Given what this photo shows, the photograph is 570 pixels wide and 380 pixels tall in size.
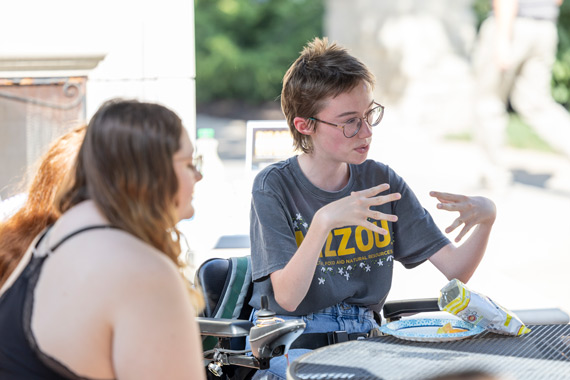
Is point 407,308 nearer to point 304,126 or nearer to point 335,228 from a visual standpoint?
point 335,228

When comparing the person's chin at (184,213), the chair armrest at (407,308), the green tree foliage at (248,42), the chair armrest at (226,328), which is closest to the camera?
the person's chin at (184,213)

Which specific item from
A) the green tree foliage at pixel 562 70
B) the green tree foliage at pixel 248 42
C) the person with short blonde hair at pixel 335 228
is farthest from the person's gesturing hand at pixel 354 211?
the green tree foliage at pixel 248 42

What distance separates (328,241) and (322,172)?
0.74 ft

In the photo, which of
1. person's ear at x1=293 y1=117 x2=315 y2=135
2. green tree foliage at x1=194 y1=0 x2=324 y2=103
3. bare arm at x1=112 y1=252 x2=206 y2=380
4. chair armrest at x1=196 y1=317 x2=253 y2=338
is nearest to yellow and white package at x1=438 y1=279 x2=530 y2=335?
chair armrest at x1=196 y1=317 x2=253 y2=338

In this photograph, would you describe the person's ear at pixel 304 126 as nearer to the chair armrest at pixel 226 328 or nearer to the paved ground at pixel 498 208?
the chair armrest at pixel 226 328

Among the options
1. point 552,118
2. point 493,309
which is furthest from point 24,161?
point 552,118

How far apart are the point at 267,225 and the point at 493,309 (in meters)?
0.69

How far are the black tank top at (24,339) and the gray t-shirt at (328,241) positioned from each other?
3.03 ft

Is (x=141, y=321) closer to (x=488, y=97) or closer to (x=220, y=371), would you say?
(x=220, y=371)

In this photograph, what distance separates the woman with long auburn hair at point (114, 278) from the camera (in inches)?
53.8

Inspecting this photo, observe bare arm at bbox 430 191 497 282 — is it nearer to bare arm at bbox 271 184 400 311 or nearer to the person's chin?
bare arm at bbox 271 184 400 311

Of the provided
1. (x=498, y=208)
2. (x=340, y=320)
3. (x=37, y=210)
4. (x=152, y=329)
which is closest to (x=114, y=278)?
(x=152, y=329)

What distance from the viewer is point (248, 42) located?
17.8m

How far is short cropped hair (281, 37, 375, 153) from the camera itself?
7.82 feet
